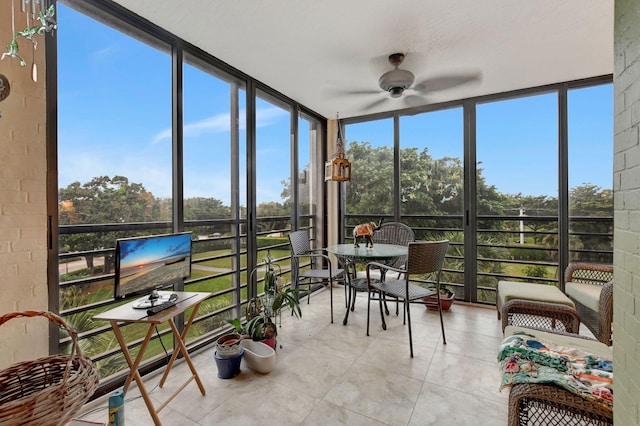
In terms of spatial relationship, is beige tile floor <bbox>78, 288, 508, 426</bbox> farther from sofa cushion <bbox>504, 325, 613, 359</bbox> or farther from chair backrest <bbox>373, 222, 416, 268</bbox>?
chair backrest <bbox>373, 222, 416, 268</bbox>

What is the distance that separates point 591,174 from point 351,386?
3.36m

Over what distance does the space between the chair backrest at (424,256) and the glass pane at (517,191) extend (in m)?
1.47

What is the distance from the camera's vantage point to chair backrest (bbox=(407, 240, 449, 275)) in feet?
8.13

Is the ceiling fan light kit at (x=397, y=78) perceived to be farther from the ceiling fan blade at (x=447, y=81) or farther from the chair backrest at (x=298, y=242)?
the chair backrest at (x=298, y=242)

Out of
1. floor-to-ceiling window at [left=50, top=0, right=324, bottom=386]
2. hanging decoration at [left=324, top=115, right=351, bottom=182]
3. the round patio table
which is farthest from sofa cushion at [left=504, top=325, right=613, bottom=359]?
floor-to-ceiling window at [left=50, top=0, right=324, bottom=386]

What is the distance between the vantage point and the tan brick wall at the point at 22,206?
151cm

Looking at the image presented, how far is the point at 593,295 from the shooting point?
251cm

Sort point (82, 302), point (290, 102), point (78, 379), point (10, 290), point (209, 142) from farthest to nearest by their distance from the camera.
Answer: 1. point (290, 102)
2. point (209, 142)
3. point (82, 302)
4. point (10, 290)
5. point (78, 379)

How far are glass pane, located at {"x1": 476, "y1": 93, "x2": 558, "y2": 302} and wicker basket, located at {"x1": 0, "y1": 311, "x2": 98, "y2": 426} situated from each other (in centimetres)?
392

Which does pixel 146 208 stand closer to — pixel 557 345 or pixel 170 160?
pixel 170 160

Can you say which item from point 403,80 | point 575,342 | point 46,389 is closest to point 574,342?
point 575,342

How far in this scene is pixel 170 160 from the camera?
7.88 ft

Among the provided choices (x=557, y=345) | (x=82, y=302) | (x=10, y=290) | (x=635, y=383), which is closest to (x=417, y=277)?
(x=557, y=345)

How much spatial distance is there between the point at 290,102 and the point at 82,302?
3005 mm
